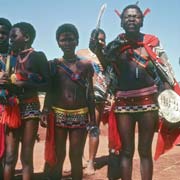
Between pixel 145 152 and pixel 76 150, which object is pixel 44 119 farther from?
pixel 145 152

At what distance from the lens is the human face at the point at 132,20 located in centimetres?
453

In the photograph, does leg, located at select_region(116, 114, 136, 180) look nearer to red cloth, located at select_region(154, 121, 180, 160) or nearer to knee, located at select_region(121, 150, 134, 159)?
knee, located at select_region(121, 150, 134, 159)

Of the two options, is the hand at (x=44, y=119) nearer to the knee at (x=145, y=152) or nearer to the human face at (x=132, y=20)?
the knee at (x=145, y=152)

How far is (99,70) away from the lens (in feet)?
20.8

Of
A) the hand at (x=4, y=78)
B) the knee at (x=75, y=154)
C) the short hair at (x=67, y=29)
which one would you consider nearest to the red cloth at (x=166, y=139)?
the knee at (x=75, y=154)

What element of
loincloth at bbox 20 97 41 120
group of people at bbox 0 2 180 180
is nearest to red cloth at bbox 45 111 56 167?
group of people at bbox 0 2 180 180

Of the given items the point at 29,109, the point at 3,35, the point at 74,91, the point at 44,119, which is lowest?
the point at 44,119

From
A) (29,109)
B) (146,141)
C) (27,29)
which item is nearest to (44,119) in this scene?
(29,109)

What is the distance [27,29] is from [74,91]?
97cm

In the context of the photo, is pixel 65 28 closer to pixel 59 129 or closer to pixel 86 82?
pixel 86 82

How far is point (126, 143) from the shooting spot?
4.49 m

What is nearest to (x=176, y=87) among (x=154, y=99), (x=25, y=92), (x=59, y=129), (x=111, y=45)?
(x=154, y=99)

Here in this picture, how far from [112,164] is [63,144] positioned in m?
1.58

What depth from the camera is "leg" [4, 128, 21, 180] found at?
4539 millimetres
